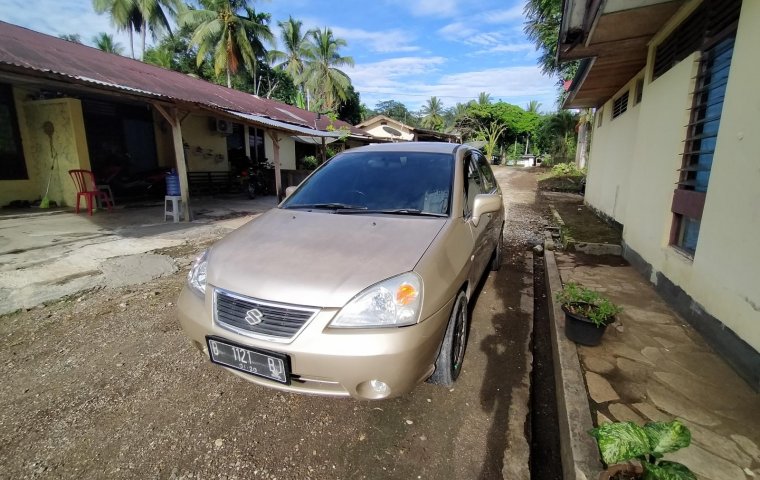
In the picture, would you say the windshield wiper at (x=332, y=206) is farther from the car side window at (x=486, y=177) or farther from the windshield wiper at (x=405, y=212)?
the car side window at (x=486, y=177)

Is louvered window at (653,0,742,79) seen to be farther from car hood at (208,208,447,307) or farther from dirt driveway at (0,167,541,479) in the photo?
dirt driveway at (0,167,541,479)

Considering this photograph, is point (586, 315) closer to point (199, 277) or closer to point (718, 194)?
point (718, 194)

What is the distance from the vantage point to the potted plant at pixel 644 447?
1.31 metres

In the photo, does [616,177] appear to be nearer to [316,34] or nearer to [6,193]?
[6,193]

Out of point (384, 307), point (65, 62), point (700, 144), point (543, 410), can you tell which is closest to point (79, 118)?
point (65, 62)

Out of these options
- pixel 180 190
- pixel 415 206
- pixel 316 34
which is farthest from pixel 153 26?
pixel 415 206

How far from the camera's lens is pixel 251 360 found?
1863 millimetres

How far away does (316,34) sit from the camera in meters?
29.2

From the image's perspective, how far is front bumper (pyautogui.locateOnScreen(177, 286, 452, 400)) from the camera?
1711 mm

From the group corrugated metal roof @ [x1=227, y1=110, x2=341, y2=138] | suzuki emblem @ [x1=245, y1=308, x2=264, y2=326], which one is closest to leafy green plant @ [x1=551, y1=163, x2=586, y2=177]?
corrugated metal roof @ [x1=227, y1=110, x2=341, y2=138]

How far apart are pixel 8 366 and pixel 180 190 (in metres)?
5.55

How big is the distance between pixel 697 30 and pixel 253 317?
4.56 m

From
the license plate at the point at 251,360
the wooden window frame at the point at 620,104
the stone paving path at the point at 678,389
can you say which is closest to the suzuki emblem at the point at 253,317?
the license plate at the point at 251,360

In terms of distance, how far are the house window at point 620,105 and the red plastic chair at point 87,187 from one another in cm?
1082
